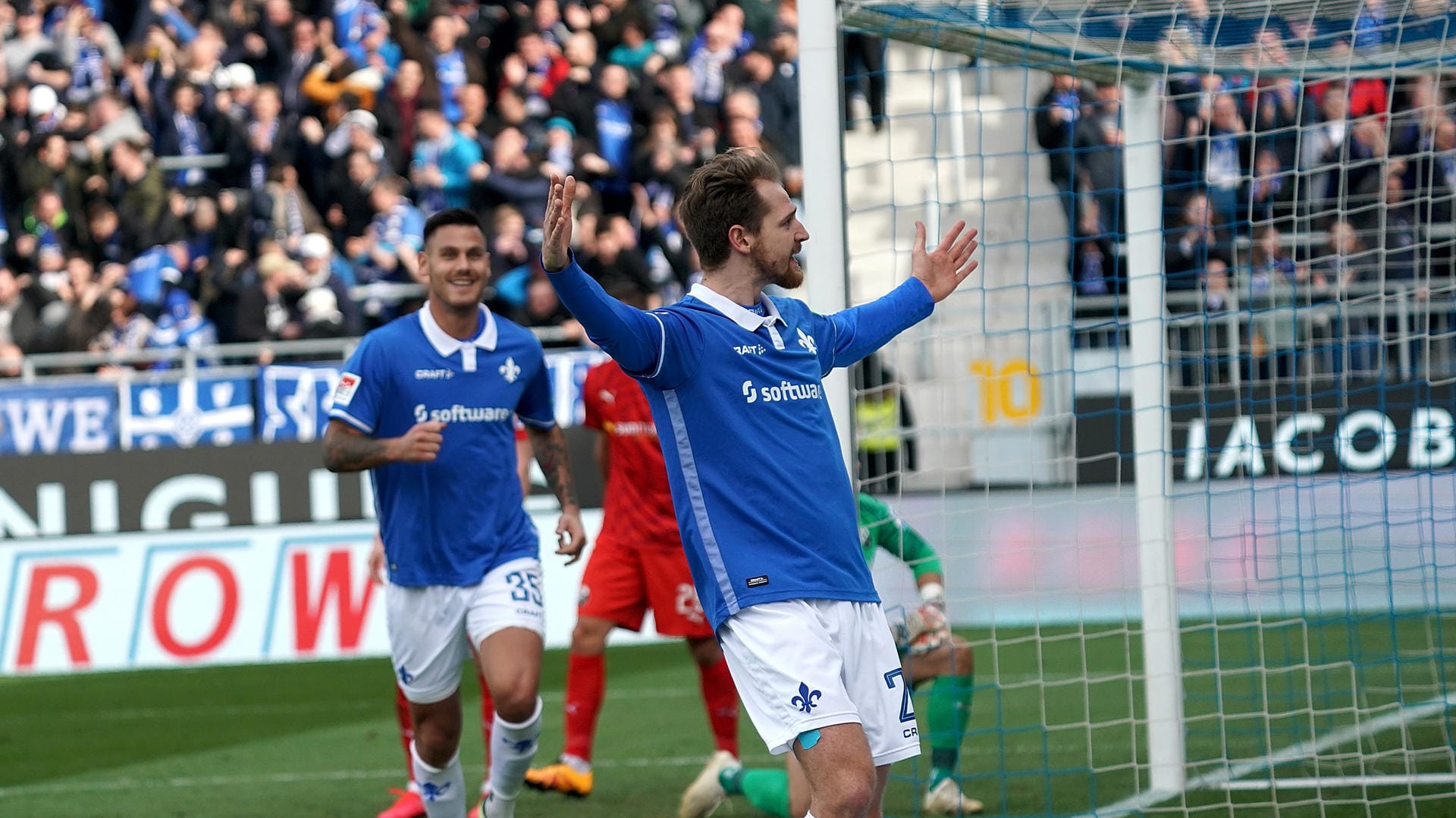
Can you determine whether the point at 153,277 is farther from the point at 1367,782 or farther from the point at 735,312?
the point at 735,312

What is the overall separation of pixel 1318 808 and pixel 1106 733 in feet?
6.39

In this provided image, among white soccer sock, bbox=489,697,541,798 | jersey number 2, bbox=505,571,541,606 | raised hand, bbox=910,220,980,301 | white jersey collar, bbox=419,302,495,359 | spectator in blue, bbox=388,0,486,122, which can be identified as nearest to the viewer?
raised hand, bbox=910,220,980,301

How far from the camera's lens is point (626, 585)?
7.61 metres

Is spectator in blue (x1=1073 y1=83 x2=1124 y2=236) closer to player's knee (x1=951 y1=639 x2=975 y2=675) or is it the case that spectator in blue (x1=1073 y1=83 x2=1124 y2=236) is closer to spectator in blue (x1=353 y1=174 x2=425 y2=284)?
player's knee (x1=951 y1=639 x2=975 y2=675)

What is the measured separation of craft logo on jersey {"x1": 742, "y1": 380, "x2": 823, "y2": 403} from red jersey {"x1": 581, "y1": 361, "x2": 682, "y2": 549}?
3166mm

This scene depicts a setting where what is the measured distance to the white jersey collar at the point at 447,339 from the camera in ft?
20.0

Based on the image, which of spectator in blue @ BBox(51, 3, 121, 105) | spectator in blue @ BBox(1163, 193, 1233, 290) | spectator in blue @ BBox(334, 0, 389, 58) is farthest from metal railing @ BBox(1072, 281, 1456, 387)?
spectator in blue @ BBox(51, 3, 121, 105)

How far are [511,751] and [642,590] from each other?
180 cm

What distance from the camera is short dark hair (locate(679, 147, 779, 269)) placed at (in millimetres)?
4324

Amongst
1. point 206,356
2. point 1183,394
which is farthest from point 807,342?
point 206,356

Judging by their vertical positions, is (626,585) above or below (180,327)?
below

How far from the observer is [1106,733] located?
8.51 metres

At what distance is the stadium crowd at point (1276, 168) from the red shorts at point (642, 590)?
6.80 feet

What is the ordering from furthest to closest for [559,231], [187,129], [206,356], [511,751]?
[187,129] < [206,356] < [511,751] < [559,231]
